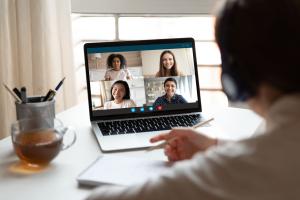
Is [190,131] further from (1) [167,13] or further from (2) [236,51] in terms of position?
(1) [167,13]

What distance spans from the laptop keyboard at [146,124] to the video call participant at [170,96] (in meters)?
0.05

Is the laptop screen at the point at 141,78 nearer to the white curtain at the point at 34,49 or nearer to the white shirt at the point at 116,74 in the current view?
the white shirt at the point at 116,74

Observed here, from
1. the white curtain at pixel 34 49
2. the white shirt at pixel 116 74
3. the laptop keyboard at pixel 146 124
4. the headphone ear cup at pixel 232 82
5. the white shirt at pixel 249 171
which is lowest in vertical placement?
the white shirt at pixel 249 171

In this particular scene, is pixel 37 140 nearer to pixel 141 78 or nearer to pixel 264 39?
pixel 141 78

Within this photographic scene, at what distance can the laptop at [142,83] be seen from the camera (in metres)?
1.45

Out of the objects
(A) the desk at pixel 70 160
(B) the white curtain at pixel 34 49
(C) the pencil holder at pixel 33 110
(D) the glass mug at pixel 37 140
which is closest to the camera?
(A) the desk at pixel 70 160

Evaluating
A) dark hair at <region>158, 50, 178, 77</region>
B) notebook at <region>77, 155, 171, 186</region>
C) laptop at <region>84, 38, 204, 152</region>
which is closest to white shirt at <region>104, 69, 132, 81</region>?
laptop at <region>84, 38, 204, 152</region>

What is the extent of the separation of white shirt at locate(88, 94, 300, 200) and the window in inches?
60.6

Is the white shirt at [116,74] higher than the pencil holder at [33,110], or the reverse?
the white shirt at [116,74]

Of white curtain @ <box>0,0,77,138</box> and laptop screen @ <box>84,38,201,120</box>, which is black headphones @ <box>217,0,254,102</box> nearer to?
laptop screen @ <box>84,38,201,120</box>

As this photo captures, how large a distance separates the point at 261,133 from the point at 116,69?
2.85ft

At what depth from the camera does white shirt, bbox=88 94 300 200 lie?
60 centimetres

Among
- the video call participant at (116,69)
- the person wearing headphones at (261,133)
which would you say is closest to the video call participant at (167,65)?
the video call participant at (116,69)

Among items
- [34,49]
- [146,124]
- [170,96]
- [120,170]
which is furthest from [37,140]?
[34,49]
